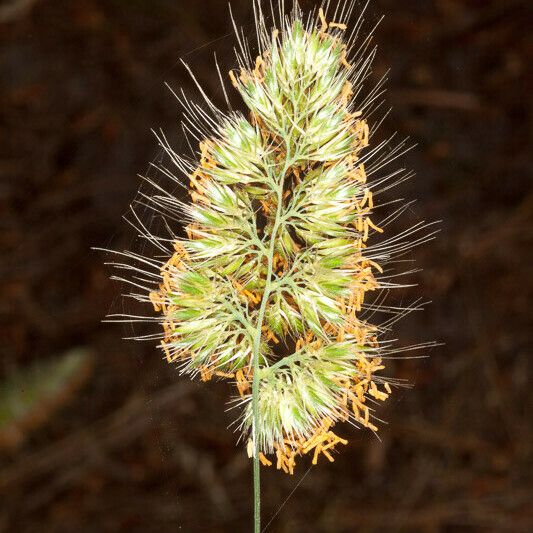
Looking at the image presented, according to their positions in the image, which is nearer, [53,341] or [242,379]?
[242,379]

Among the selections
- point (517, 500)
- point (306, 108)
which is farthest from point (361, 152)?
point (517, 500)

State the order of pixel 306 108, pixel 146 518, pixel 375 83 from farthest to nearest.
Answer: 1. pixel 146 518
2. pixel 375 83
3. pixel 306 108

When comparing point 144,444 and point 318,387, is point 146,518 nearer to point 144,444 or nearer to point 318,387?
point 144,444

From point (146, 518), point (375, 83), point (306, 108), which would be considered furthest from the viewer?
point (146, 518)

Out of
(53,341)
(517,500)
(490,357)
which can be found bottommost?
(517,500)

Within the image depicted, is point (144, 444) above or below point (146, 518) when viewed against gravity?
above

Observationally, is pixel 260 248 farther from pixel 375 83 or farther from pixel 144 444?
pixel 144 444
